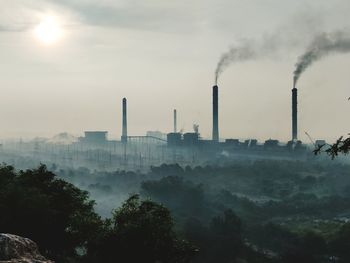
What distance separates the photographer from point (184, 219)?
107250 mm

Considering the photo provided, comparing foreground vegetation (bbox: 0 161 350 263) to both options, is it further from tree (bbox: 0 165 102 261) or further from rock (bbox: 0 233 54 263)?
rock (bbox: 0 233 54 263)

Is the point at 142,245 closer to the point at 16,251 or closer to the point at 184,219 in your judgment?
the point at 16,251

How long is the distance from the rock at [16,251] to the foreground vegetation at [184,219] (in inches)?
495

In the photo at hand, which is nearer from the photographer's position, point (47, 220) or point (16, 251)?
point (16, 251)

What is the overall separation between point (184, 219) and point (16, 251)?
3607 inches

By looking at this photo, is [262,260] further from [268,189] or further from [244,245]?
[268,189]

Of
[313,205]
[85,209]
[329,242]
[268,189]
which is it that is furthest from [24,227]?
[268,189]

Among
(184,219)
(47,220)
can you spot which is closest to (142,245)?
(47,220)

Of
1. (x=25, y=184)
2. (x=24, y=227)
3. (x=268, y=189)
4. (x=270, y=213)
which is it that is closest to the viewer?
(x=24, y=227)

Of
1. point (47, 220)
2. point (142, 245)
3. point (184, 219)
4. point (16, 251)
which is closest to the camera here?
point (16, 251)

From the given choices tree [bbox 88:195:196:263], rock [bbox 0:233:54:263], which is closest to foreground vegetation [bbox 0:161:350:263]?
tree [bbox 88:195:196:263]

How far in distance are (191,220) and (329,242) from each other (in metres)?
26.5

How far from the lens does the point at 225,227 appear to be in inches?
3644

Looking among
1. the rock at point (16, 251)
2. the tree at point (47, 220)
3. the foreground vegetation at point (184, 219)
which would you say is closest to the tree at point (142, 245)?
the foreground vegetation at point (184, 219)
